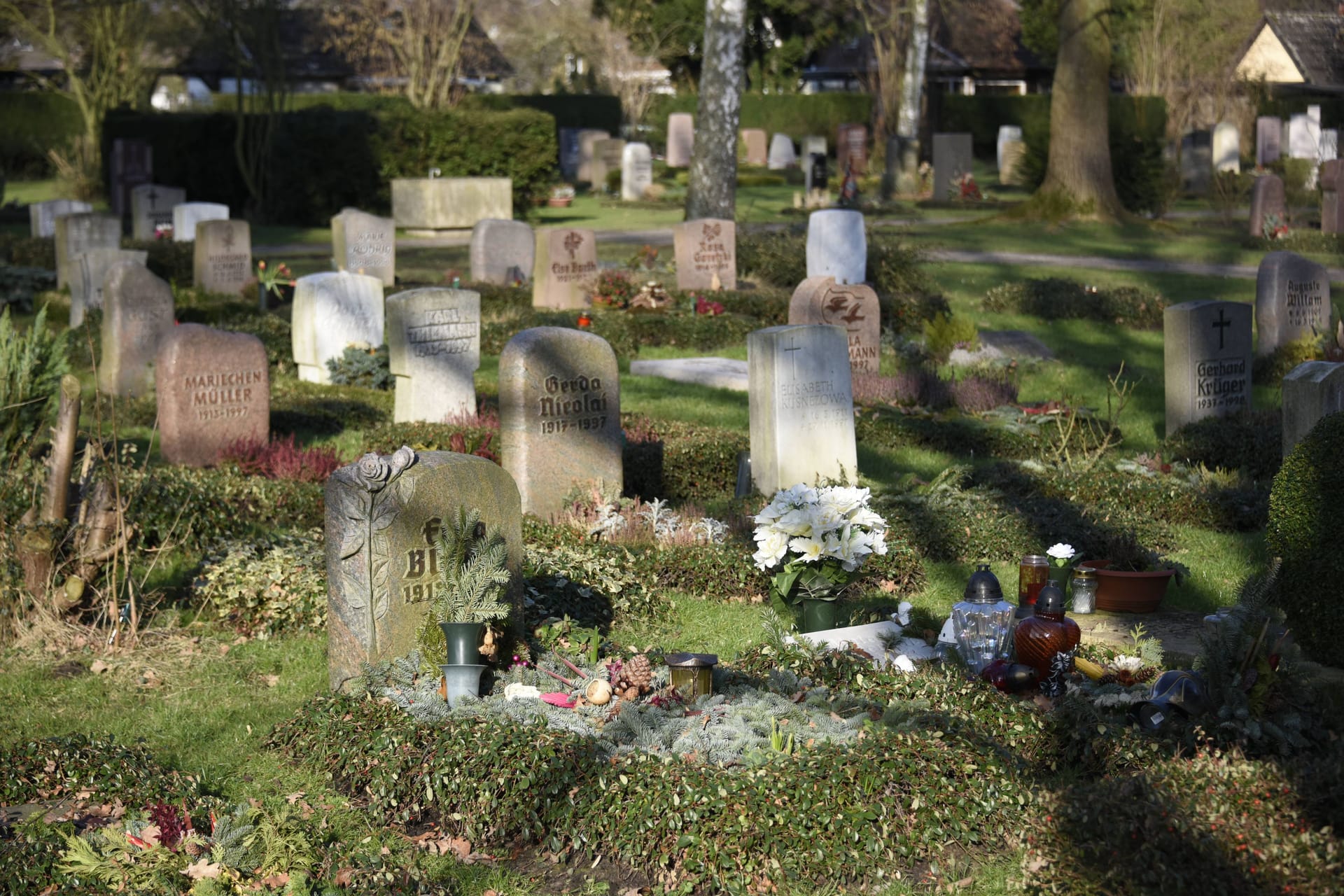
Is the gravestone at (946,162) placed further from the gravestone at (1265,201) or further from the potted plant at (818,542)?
the potted plant at (818,542)

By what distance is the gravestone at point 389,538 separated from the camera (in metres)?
6.40

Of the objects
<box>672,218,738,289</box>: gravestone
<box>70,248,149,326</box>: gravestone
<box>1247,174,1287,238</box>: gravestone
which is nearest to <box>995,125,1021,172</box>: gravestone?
<box>1247,174,1287,238</box>: gravestone

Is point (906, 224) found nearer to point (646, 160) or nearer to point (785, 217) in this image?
point (785, 217)

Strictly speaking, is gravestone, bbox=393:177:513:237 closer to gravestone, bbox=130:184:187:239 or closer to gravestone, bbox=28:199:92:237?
gravestone, bbox=130:184:187:239

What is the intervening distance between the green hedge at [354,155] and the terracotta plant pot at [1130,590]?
26.9m

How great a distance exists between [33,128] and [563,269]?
35.9 metres

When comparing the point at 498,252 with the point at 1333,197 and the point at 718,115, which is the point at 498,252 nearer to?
the point at 718,115

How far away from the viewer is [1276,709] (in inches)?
223

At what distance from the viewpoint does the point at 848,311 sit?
Result: 47.6ft

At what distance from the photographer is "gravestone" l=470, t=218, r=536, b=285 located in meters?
20.6

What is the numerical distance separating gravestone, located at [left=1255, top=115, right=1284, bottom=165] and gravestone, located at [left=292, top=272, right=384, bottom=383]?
3242 centimetres

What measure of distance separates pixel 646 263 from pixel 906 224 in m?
10.0

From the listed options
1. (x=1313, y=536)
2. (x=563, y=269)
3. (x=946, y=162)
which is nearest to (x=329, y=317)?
(x=563, y=269)

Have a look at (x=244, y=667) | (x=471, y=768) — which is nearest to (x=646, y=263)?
(x=244, y=667)
